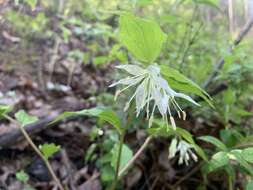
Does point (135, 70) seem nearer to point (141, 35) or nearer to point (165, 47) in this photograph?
point (141, 35)

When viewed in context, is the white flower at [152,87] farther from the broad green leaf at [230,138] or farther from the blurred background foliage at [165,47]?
the broad green leaf at [230,138]

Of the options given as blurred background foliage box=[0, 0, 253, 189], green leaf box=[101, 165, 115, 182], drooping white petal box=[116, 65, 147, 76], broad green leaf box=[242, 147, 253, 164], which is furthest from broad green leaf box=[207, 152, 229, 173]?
green leaf box=[101, 165, 115, 182]

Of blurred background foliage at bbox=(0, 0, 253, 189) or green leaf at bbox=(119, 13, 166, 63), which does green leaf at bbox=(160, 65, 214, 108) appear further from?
blurred background foliage at bbox=(0, 0, 253, 189)

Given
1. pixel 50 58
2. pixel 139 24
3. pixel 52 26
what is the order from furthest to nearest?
pixel 52 26
pixel 50 58
pixel 139 24

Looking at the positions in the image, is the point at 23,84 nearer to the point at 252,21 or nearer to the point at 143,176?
the point at 143,176

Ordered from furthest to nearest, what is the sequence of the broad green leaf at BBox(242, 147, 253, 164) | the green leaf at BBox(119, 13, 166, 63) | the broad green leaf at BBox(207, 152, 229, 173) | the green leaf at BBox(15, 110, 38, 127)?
1. the green leaf at BBox(15, 110, 38, 127)
2. the broad green leaf at BBox(207, 152, 229, 173)
3. the broad green leaf at BBox(242, 147, 253, 164)
4. the green leaf at BBox(119, 13, 166, 63)

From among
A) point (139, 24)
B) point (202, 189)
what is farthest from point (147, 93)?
point (202, 189)

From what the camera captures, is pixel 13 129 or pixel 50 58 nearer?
pixel 13 129
